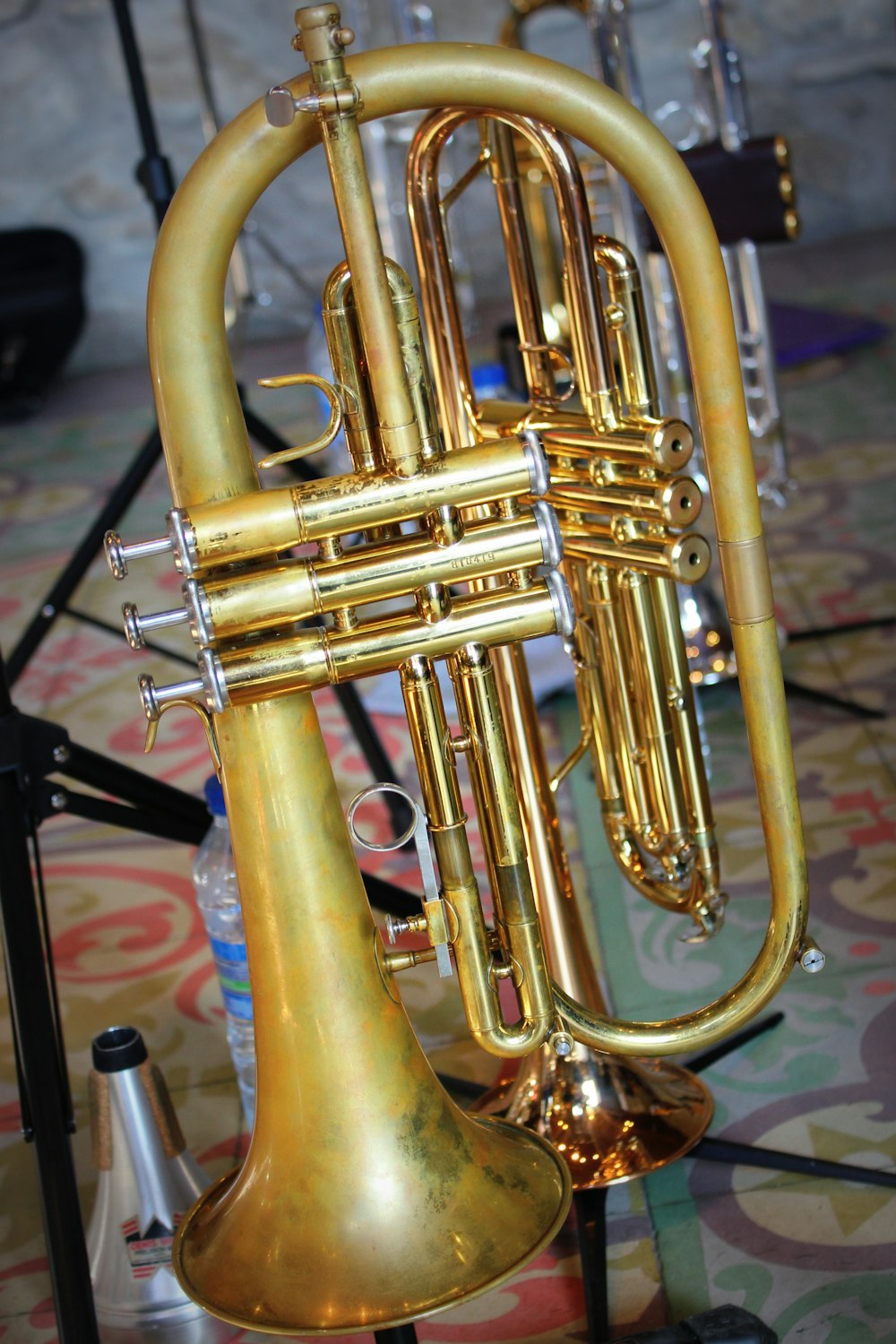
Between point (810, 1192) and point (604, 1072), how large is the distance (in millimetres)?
150

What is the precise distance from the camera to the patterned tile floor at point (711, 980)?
0.89 m

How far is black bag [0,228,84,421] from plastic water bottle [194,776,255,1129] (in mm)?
2759

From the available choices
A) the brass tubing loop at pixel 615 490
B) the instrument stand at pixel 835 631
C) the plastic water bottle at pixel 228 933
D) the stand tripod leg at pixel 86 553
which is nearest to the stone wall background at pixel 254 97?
the instrument stand at pixel 835 631

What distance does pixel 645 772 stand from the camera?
2.81ft

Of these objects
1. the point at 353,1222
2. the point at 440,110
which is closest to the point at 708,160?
the point at 440,110

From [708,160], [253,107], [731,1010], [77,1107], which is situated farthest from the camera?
[708,160]

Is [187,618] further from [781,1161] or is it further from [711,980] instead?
[711,980]

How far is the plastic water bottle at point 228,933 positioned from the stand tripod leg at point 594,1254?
0.25 m

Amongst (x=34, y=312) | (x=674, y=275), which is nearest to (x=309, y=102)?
(x=674, y=275)

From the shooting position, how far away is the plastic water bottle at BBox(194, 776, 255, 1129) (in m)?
1.03

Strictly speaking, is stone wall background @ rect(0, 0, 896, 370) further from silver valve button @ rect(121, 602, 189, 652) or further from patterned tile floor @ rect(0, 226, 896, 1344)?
silver valve button @ rect(121, 602, 189, 652)

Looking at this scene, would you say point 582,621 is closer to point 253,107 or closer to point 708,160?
point 253,107

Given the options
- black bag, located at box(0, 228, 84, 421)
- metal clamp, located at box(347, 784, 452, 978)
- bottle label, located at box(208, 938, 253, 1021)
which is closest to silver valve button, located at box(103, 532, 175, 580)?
metal clamp, located at box(347, 784, 452, 978)

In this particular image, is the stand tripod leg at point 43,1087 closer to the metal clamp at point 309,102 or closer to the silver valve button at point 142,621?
the silver valve button at point 142,621
